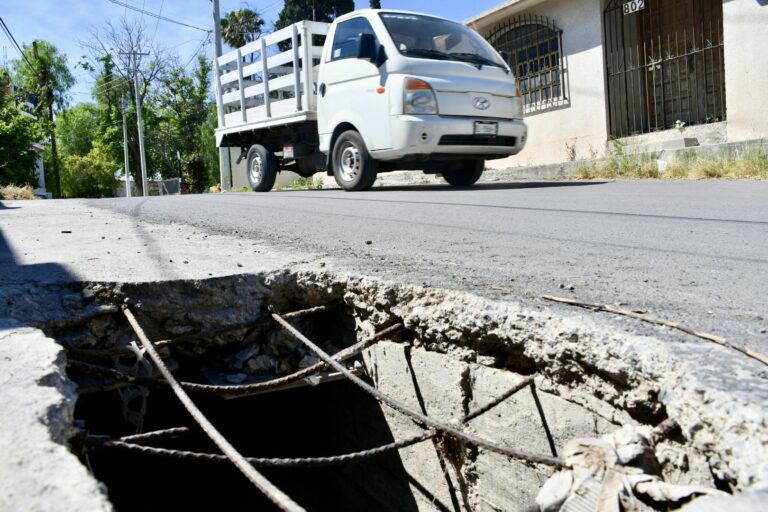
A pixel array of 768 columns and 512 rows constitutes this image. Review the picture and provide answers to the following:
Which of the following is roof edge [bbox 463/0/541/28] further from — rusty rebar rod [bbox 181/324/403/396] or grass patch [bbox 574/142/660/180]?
rusty rebar rod [bbox 181/324/403/396]

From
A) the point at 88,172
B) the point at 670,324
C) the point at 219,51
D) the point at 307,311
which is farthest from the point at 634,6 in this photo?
the point at 88,172

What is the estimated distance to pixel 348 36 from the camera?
27.0ft

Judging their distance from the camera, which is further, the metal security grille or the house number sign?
the house number sign

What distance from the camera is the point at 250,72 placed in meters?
10.5

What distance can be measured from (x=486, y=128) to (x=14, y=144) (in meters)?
23.3

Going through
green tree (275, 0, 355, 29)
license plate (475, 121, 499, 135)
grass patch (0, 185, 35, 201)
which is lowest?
license plate (475, 121, 499, 135)

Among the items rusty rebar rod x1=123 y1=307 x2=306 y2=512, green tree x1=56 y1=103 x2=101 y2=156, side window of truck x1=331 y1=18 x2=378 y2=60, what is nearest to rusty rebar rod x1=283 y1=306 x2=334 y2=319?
rusty rebar rod x1=123 y1=307 x2=306 y2=512

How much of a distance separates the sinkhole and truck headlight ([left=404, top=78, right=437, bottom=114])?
169 inches

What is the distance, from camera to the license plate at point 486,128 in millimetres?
7473

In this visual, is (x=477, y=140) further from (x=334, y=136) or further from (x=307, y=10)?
(x=307, y=10)

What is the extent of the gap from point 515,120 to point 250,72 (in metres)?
4.71

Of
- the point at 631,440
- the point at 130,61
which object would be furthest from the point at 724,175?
the point at 130,61

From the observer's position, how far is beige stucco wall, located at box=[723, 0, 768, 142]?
9016 mm

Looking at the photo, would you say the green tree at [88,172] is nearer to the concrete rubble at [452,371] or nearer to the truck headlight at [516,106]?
the truck headlight at [516,106]
